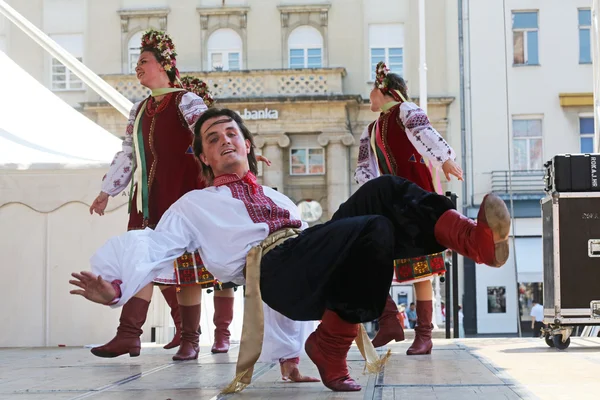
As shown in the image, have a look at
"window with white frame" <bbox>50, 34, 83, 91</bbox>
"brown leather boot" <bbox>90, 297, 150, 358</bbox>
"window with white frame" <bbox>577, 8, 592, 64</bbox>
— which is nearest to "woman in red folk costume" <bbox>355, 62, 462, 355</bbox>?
"brown leather boot" <bbox>90, 297, 150, 358</bbox>

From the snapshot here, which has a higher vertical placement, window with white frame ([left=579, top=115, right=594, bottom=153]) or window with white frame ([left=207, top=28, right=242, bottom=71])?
window with white frame ([left=207, top=28, right=242, bottom=71])

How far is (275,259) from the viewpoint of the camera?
3.33m

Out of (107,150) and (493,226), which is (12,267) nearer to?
(107,150)

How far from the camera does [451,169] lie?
15.1 feet

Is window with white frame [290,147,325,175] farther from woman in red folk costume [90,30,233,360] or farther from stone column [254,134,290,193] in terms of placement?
woman in red folk costume [90,30,233,360]

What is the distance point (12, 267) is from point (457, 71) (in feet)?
60.7

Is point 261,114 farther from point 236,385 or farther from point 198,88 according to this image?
point 236,385

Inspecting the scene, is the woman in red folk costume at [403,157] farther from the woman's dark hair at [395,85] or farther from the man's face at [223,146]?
the man's face at [223,146]

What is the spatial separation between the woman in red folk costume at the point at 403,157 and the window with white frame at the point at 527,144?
18826 millimetres

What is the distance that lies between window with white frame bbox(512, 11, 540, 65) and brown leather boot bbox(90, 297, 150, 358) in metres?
20.9

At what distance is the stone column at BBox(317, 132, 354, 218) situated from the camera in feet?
78.1

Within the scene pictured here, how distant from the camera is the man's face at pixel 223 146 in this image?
11.8ft

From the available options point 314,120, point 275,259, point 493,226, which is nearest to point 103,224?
point 275,259

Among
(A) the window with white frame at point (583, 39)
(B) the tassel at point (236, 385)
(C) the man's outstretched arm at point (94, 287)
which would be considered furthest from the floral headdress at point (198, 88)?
(A) the window with white frame at point (583, 39)
